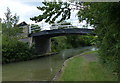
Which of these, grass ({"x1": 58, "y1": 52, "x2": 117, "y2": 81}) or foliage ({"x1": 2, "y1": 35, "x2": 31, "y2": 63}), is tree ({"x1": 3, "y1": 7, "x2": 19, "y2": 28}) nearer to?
foliage ({"x1": 2, "y1": 35, "x2": 31, "y2": 63})

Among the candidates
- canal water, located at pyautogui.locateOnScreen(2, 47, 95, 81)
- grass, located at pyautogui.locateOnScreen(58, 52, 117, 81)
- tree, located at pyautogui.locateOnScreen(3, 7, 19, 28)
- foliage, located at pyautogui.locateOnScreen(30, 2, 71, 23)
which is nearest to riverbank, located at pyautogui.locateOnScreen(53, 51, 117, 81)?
grass, located at pyautogui.locateOnScreen(58, 52, 117, 81)

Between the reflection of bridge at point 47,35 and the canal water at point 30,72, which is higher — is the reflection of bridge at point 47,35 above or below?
above

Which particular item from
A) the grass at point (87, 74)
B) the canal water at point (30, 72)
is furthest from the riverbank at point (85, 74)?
the canal water at point (30, 72)

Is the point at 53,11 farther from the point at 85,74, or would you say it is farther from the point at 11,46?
the point at 11,46

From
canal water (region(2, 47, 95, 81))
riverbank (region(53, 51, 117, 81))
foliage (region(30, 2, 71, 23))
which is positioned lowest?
canal water (region(2, 47, 95, 81))

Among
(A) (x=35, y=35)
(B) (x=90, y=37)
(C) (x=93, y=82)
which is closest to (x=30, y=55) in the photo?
(A) (x=35, y=35)

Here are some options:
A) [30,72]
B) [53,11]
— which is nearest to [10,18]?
[30,72]

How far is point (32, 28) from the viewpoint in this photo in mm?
27234

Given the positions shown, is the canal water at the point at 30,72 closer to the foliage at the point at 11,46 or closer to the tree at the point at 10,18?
the foliage at the point at 11,46

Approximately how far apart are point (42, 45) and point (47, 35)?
322 centimetres

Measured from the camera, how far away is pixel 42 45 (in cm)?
3091

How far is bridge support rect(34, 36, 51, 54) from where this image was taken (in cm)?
2886

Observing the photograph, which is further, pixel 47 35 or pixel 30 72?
pixel 47 35

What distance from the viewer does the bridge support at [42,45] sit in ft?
94.7
